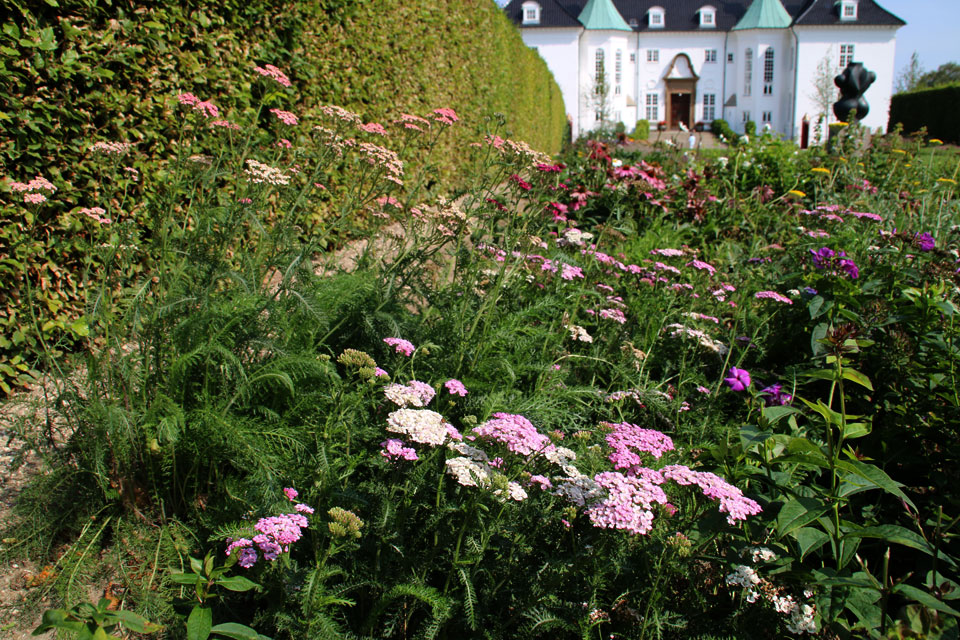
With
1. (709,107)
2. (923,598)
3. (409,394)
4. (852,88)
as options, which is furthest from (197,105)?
(709,107)

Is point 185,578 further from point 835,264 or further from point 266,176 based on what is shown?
point 835,264

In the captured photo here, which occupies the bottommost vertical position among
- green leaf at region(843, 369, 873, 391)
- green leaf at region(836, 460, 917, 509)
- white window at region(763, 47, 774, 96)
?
green leaf at region(836, 460, 917, 509)

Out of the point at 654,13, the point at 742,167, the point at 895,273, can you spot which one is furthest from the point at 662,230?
the point at 654,13

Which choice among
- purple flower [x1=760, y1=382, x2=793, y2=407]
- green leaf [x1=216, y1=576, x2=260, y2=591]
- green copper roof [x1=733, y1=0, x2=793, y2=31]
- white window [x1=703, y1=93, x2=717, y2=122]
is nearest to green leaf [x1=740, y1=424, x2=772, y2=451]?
purple flower [x1=760, y1=382, x2=793, y2=407]

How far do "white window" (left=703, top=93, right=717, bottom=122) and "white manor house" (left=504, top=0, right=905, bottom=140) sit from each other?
8 centimetres

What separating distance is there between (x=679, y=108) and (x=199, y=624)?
2235 inches

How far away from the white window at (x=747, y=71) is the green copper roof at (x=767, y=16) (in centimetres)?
191

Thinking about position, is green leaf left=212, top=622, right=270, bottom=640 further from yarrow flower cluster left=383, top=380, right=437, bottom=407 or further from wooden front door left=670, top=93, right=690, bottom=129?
wooden front door left=670, top=93, right=690, bottom=129

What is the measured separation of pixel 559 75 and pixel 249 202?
45349 millimetres

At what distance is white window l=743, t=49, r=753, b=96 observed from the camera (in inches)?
1906

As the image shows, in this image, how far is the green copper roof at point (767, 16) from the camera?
47.0m

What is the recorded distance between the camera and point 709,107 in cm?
5125

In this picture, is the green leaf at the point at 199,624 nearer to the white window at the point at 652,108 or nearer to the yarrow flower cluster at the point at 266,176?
the yarrow flower cluster at the point at 266,176

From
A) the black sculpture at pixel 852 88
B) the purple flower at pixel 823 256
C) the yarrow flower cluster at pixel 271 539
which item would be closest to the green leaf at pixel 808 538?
the yarrow flower cluster at pixel 271 539
